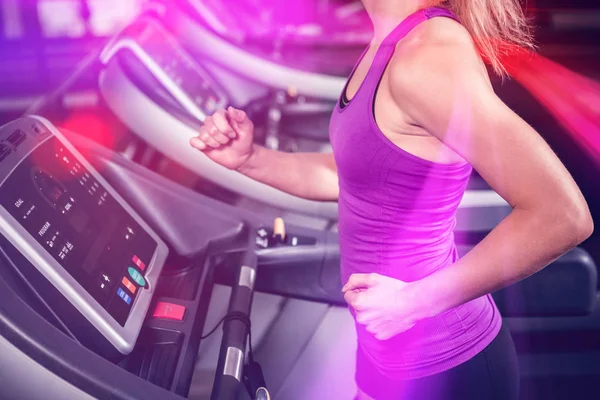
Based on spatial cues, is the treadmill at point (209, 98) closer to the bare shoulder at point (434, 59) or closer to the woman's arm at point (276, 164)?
the woman's arm at point (276, 164)

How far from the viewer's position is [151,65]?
2301 mm

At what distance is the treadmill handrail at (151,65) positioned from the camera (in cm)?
209

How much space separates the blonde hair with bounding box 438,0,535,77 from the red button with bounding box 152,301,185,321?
660mm

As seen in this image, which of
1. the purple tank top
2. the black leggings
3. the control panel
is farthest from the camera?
the control panel

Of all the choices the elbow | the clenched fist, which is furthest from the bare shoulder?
the clenched fist

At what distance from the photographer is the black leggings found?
990mm

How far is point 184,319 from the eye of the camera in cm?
112

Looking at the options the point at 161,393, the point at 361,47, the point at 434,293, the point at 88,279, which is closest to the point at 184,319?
the point at 88,279

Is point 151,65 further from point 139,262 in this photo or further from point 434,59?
point 434,59

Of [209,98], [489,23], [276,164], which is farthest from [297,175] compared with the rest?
[209,98]

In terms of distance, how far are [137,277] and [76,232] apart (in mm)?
136

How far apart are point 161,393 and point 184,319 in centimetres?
33

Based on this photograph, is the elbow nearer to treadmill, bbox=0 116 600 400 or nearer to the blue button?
treadmill, bbox=0 116 600 400

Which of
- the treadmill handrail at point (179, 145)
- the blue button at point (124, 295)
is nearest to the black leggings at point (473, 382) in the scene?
the blue button at point (124, 295)
